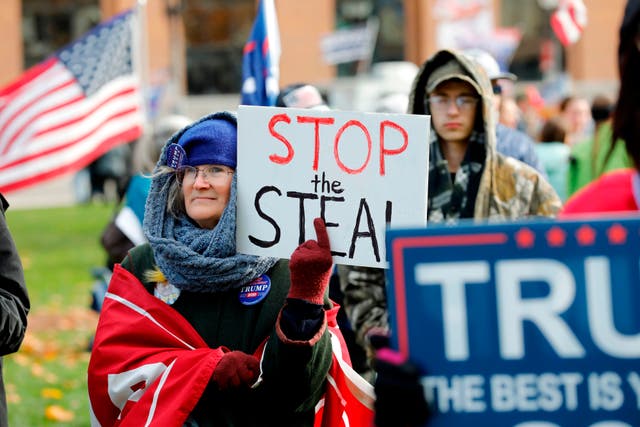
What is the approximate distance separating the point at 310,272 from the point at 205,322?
49 cm

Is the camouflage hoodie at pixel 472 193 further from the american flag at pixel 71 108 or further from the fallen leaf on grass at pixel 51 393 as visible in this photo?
the fallen leaf on grass at pixel 51 393

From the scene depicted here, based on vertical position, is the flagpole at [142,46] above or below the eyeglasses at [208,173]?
above

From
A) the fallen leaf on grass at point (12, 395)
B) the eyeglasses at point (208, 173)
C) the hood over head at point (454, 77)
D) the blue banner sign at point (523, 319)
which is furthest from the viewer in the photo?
the fallen leaf on grass at point (12, 395)

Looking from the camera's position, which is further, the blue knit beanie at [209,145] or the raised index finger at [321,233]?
the blue knit beanie at [209,145]

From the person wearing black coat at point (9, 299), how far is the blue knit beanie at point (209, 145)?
59cm

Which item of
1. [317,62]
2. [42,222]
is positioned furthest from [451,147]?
[317,62]

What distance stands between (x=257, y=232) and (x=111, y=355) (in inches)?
22.7

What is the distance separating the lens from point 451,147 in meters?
5.16

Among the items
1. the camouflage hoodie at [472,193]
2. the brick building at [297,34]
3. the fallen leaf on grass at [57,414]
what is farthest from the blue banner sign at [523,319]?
the brick building at [297,34]

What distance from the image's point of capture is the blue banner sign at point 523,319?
230 centimetres

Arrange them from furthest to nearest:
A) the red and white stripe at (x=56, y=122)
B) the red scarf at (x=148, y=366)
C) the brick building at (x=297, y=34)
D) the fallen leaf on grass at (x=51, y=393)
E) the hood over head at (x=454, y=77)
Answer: the brick building at (x=297, y=34)
the fallen leaf on grass at (x=51, y=393)
the red and white stripe at (x=56, y=122)
the hood over head at (x=454, y=77)
the red scarf at (x=148, y=366)

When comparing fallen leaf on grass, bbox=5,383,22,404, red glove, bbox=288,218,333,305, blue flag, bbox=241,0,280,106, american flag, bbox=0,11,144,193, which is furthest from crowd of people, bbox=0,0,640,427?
fallen leaf on grass, bbox=5,383,22,404

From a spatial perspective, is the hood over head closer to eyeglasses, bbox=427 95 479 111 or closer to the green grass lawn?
eyeglasses, bbox=427 95 479 111

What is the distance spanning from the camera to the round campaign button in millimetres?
3713
